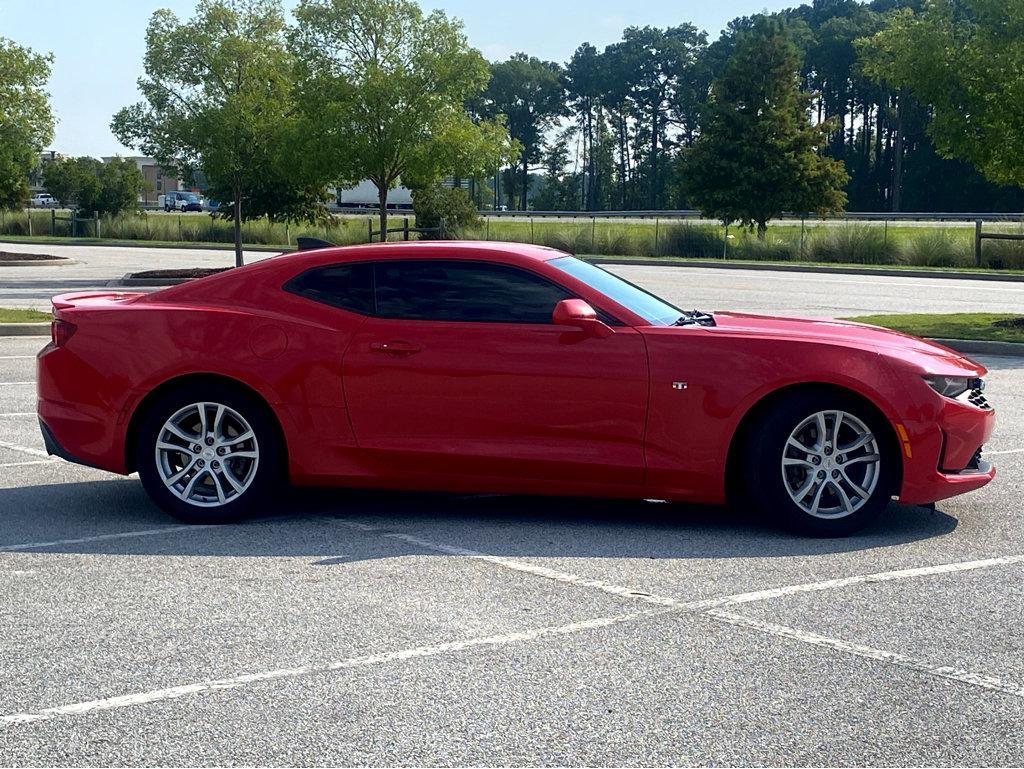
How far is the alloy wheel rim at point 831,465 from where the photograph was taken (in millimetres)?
7051

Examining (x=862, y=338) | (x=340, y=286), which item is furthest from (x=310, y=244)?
(x=862, y=338)

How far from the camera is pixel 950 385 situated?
23.5 ft

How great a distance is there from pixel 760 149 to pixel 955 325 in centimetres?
3574

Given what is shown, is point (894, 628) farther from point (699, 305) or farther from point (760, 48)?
point (760, 48)

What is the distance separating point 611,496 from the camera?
725 centimetres

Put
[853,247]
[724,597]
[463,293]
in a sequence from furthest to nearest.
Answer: [853,247] → [463,293] → [724,597]

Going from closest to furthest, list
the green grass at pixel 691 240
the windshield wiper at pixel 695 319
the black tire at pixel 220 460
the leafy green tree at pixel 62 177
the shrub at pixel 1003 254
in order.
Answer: the black tire at pixel 220 460, the windshield wiper at pixel 695 319, the shrub at pixel 1003 254, the green grass at pixel 691 240, the leafy green tree at pixel 62 177

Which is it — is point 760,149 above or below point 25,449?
above

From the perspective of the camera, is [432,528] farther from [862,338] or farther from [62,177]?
[62,177]

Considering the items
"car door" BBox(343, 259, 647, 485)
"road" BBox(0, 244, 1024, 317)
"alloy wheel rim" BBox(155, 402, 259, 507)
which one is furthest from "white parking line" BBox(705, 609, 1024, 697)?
"road" BBox(0, 244, 1024, 317)

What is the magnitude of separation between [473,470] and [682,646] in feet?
7.42

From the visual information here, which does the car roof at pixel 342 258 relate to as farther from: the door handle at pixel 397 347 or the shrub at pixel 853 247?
the shrub at pixel 853 247

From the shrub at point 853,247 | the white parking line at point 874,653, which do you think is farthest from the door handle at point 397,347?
the shrub at point 853,247

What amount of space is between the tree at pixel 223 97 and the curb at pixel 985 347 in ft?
58.5
